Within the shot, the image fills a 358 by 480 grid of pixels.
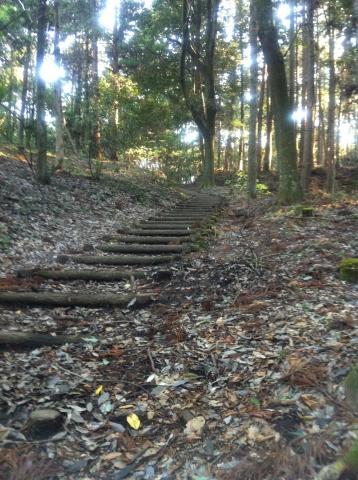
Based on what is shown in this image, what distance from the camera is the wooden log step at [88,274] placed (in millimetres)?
5680

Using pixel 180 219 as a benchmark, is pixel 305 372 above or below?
below

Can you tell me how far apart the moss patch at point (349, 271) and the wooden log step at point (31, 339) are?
2.98 meters

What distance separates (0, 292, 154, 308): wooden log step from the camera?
188 inches

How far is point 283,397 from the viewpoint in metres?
2.98

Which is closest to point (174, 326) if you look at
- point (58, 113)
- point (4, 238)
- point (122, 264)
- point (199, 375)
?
point (199, 375)

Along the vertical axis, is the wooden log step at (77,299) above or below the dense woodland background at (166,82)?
below

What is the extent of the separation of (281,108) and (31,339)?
7.69 meters

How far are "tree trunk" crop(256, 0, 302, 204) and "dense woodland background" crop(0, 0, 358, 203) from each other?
2cm

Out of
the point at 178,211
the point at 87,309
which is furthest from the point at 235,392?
the point at 178,211

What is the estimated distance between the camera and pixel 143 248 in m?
7.39

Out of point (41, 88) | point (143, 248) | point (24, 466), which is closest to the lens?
point (24, 466)

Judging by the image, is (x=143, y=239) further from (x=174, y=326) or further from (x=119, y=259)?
(x=174, y=326)

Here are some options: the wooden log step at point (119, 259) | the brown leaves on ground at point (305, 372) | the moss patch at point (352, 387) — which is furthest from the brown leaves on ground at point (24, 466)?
the wooden log step at point (119, 259)

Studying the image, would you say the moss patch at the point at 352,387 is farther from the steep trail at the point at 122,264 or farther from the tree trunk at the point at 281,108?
the tree trunk at the point at 281,108
